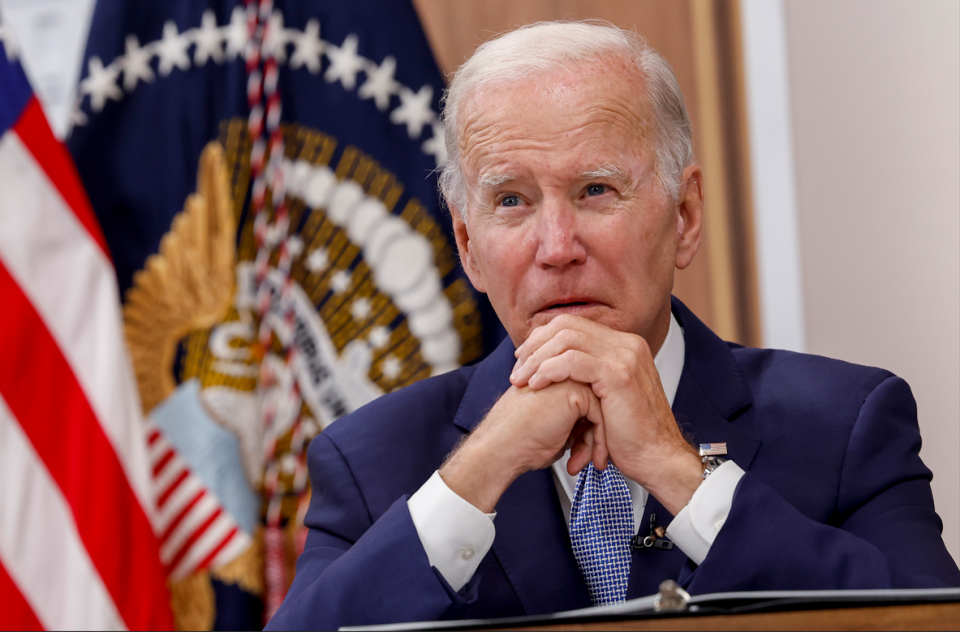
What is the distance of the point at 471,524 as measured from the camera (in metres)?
1.19

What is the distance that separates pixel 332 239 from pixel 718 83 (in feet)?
3.81

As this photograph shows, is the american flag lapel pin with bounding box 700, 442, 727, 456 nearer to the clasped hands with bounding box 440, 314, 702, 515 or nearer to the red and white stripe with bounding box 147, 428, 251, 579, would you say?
the clasped hands with bounding box 440, 314, 702, 515

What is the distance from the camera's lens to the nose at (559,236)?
1.36 m

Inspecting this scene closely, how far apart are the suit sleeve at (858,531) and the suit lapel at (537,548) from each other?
22 cm

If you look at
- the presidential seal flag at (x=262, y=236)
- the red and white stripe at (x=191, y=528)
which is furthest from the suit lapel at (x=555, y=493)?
the red and white stripe at (x=191, y=528)

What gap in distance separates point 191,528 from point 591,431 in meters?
1.38

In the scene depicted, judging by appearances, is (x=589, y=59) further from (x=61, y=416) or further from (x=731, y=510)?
(x=61, y=416)

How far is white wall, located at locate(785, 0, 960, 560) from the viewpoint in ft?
5.90

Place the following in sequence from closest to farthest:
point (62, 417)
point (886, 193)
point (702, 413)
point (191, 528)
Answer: point (702, 413), point (886, 193), point (62, 417), point (191, 528)

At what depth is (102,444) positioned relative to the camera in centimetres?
216

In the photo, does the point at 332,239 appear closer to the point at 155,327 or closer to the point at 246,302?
the point at 246,302

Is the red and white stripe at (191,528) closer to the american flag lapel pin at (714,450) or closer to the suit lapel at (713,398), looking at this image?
the suit lapel at (713,398)

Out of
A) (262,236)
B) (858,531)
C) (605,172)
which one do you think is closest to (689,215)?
(605,172)

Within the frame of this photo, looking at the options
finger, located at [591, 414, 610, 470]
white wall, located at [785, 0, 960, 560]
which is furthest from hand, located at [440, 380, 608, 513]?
white wall, located at [785, 0, 960, 560]
